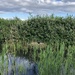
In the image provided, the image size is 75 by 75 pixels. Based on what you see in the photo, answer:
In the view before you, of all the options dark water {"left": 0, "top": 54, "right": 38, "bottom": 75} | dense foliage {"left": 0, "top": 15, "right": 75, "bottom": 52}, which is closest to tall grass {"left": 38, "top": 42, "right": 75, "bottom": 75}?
dark water {"left": 0, "top": 54, "right": 38, "bottom": 75}

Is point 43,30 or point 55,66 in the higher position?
point 55,66

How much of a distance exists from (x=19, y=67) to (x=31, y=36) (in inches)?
308

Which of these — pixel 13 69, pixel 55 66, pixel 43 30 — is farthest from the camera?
pixel 43 30

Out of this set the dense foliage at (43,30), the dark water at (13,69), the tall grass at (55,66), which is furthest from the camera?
the dense foliage at (43,30)

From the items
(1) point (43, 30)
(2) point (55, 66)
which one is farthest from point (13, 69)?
(1) point (43, 30)

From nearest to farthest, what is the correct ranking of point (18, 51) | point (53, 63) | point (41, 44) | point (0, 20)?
1. point (53, 63)
2. point (18, 51)
3. point (41, 44)
4. point (0, 20)

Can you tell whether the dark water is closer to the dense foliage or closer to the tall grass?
the tall grass

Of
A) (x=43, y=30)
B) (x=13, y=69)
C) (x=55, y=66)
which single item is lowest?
(x=13, y=69)

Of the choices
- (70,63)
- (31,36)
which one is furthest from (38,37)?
(70,63)

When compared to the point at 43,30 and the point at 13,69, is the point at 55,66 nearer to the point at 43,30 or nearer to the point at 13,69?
the point at 13,69

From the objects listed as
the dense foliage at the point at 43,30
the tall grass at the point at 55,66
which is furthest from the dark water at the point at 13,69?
the dense foliage at the point at 43,30

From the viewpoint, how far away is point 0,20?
19.0 m

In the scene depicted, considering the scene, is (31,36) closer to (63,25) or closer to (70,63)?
(63,25)

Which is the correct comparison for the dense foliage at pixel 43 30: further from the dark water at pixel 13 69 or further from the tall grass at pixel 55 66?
the tall grass at pixel 55 66
